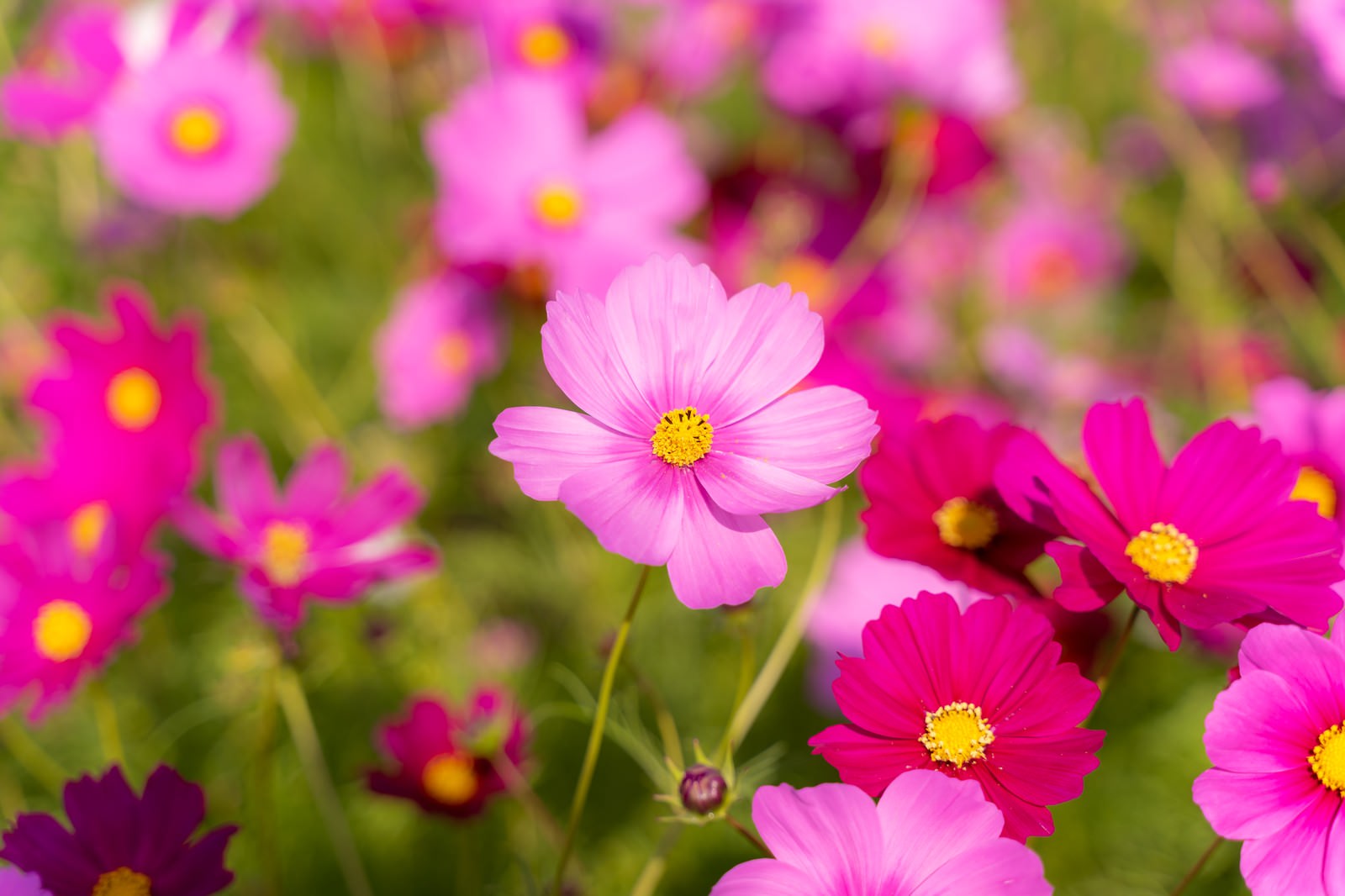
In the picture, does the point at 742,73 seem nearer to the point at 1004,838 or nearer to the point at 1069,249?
the point at 1069,249

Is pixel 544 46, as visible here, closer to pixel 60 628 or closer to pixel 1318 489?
pixel 60 628

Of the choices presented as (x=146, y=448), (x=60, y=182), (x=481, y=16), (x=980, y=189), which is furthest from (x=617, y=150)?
(x=60, y=182)

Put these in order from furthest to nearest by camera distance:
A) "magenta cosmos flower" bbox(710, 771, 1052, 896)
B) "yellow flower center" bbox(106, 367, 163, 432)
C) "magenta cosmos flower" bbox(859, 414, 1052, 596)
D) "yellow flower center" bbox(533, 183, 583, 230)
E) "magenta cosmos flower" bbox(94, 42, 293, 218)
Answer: "yellow flower center" bbox(533, 183, 583, 230)
"magenta cosmos flower" bbox(94, 42, 293, 218)
"yellow flower center" bbox(106, 367, 163, 432)
"magenta cosmos flower" bbox(859, 414, 1052, 596)
"magenta cosmos flower" bbox(710, 771, 1052, 896)

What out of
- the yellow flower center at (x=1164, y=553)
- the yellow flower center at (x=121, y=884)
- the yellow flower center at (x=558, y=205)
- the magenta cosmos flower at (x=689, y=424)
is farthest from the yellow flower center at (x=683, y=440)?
the yellow flower center at (x=558, y=205)

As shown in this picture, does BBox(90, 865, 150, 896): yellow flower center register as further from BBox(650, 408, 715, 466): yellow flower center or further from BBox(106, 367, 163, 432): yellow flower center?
BBox(106, 367, 163, 432): yellow flower center

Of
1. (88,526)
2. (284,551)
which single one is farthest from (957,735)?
(88,526)

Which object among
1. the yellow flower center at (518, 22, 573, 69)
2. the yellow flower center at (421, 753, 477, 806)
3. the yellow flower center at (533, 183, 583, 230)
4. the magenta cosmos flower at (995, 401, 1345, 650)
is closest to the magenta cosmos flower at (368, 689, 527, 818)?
the yellow flower center at (421, 753, 477, 806)
